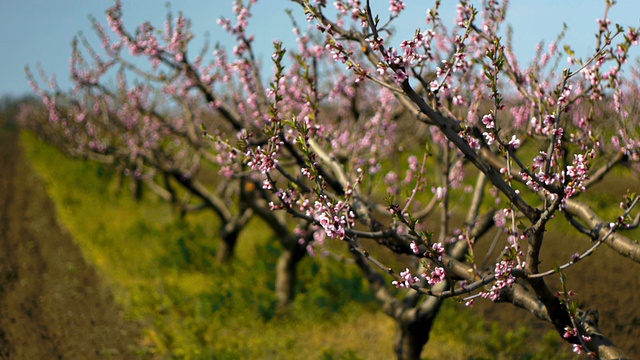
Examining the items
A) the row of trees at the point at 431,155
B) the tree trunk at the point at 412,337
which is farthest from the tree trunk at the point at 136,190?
the tree trunk at the point at 412,337

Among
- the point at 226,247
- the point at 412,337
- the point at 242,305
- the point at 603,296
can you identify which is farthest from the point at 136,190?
the point at 603,296

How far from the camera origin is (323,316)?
879 centimetres

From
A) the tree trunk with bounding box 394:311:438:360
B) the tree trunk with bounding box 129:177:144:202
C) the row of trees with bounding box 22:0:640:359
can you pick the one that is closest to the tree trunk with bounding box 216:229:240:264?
the row of trees with bounding box 22:0:640:359

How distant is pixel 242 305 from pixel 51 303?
12.2 feet

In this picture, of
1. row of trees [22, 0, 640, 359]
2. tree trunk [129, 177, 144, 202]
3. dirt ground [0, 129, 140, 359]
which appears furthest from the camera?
tree trunk [129, 177, 144, 202]

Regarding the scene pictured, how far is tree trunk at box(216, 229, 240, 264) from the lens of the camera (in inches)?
440

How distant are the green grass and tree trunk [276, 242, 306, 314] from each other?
0.19 metres

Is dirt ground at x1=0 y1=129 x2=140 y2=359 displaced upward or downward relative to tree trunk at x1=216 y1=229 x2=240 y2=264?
downward

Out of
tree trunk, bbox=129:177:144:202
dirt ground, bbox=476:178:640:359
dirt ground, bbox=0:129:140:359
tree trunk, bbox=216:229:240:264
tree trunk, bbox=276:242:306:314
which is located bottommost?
dirt ground, bbox=0:129:140:359

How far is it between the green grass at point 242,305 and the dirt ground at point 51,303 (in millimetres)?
361

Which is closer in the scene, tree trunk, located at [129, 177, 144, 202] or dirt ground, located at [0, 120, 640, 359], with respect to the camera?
dirt ground, located at [0, 120, 640, 359]

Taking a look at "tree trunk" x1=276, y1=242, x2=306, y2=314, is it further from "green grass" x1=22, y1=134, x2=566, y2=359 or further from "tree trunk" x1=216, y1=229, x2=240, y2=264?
"tree trunk" x1=216, y1=229, x2=240, y2=264

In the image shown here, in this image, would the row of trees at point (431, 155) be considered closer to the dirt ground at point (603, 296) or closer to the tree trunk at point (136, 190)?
the dirt ground at point (603, 296)

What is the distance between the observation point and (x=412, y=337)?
18.7 feet
